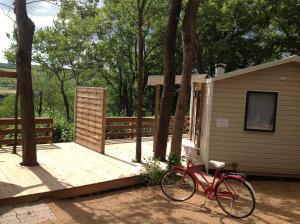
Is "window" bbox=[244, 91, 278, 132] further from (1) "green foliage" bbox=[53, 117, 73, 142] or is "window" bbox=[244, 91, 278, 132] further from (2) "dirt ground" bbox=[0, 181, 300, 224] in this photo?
(1) "green foliage" bbox=[53, 117, 73, 142]

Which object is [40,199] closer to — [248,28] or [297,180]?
[297,180]

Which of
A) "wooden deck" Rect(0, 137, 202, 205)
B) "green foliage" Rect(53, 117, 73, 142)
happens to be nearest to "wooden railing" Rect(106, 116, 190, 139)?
"green foliage" Rect(53, 117, 73, 142)

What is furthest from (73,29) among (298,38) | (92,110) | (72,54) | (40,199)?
(40,199)

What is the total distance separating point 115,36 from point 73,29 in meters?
3.57

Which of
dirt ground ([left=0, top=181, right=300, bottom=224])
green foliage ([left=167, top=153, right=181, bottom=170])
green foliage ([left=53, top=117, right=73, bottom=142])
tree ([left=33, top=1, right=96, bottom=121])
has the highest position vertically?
tree ([left=33, top=1, right=96, bottom=121])

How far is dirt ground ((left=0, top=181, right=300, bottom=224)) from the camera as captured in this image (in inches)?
245

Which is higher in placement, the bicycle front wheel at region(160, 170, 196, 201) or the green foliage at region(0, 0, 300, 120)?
the green foliage at region(0, 0, 300, 120)

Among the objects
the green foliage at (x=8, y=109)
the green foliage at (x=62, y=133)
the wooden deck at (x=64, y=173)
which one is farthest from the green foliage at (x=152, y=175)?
the green foliage at (x=8, y=109)

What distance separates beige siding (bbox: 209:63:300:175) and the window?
0.10 meters

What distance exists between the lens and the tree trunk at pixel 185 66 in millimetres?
9422

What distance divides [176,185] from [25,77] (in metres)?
3.99

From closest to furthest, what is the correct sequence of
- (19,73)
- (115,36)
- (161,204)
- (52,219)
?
(52,219) < (161,204) < (19,73) < (115,36)

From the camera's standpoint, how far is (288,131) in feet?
31.7

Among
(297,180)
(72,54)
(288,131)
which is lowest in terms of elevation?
(297,180)
